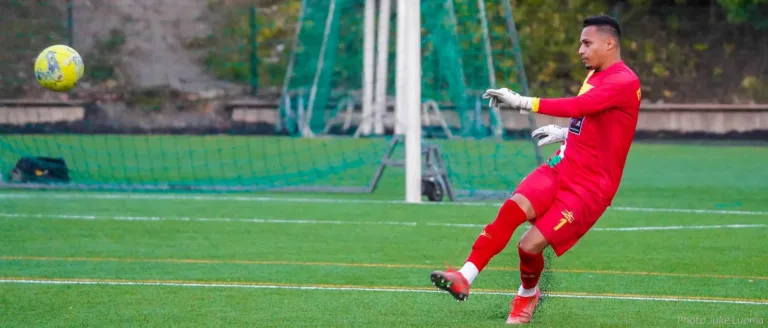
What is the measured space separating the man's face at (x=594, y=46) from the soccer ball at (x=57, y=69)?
527 cm

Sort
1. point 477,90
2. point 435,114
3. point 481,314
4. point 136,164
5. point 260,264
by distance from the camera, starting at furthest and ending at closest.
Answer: point 435,114, point 477,90, point 136,164, point 260,264, point 481,314

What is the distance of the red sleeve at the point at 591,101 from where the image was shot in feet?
21.6

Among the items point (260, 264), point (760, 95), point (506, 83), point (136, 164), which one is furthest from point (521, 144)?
point (260, 264)

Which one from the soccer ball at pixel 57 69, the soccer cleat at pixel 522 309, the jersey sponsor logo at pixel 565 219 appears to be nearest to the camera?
the jersey sponsor logo at pixel 565 219

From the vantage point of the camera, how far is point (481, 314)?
7363 millimetres

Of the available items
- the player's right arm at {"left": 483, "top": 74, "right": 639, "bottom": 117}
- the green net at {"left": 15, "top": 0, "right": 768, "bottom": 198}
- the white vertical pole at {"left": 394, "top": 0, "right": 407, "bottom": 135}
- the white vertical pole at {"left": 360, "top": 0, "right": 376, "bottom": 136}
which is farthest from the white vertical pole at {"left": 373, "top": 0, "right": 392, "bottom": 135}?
the player's right arm at {"left": 483, "top": 74, "right": 639, "bottom": 117}

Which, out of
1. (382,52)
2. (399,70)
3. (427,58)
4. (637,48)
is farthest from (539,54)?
(399,70)

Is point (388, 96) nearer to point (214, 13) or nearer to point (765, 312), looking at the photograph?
point (214, 13)

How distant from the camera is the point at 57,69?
10523 mm

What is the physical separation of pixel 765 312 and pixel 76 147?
16.7 metres

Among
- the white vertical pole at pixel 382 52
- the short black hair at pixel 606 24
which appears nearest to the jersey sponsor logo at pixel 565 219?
the short black hair at pixel 606 24

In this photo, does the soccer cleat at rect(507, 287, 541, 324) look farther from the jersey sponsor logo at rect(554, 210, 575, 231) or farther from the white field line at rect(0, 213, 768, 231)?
the white field line at rect(0, 213, 768, 231)

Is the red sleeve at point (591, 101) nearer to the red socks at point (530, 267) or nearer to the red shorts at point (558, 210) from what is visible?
the red shorts at point (558, 210)

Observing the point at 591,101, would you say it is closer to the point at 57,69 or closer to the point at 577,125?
the point at 577,125
